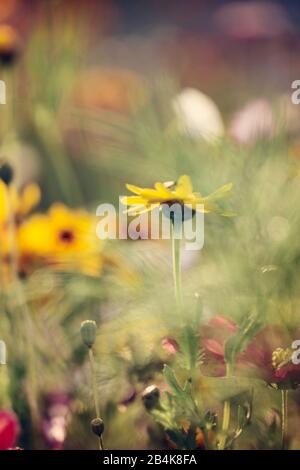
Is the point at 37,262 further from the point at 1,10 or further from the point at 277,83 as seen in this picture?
the point at 1,10

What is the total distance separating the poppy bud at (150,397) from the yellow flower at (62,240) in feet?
0.46

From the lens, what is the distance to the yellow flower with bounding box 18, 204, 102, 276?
1.50ft

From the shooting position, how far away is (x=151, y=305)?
0.37 metres

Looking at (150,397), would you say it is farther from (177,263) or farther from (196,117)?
(196,117)

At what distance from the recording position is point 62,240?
1.73 feet

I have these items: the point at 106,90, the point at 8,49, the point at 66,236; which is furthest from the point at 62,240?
the point at 106,90

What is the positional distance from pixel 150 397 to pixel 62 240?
23cm

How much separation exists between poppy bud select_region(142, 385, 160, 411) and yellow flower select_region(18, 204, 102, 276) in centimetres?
14

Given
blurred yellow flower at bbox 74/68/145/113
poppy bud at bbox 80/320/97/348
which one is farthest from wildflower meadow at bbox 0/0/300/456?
blurred yellow flower at bbox 74/68/145/113

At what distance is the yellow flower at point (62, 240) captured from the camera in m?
0.46

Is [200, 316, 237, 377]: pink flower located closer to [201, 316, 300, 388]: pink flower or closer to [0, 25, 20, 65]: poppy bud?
[201, 316, 300, 388]: pink flower

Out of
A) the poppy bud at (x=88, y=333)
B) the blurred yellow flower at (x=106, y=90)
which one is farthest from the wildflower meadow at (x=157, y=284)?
the blurred yellow flower at (x=106, y=90)
